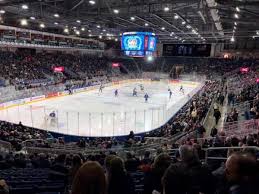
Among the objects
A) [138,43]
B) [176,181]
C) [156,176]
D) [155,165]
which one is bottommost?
[156,176]

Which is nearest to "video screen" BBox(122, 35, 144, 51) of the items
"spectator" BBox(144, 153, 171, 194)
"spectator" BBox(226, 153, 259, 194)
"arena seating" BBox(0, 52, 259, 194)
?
"arena seating" BBox(0, 52, 259, 194)

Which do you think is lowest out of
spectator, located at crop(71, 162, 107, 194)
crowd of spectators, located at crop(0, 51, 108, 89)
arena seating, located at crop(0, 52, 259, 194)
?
arena seating, located at crop(0, 52, 259, 194)

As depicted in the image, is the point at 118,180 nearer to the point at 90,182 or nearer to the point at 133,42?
the point at 90,182

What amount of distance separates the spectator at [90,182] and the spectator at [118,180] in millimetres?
1011

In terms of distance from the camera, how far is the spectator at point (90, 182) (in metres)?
1.80

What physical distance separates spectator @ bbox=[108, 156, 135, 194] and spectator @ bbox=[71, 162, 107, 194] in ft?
3.32

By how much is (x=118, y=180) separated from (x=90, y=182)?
1.10m

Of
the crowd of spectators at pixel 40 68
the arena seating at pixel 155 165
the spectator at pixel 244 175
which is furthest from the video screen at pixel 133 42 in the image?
the spectator at pixel 244 175

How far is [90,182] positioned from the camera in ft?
5.94

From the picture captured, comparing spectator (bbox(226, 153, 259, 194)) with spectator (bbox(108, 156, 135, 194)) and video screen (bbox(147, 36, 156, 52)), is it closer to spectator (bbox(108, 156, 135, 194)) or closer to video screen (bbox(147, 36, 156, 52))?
spectator (bbox(108, 156, 135, 194))

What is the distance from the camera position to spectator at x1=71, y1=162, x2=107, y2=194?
1.80 m

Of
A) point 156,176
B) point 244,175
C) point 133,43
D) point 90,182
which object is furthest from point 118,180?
point 133,43

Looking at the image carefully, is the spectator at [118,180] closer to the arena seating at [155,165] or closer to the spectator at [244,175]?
the arena seating at [155,165]

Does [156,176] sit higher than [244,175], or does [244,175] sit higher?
[244,175]
